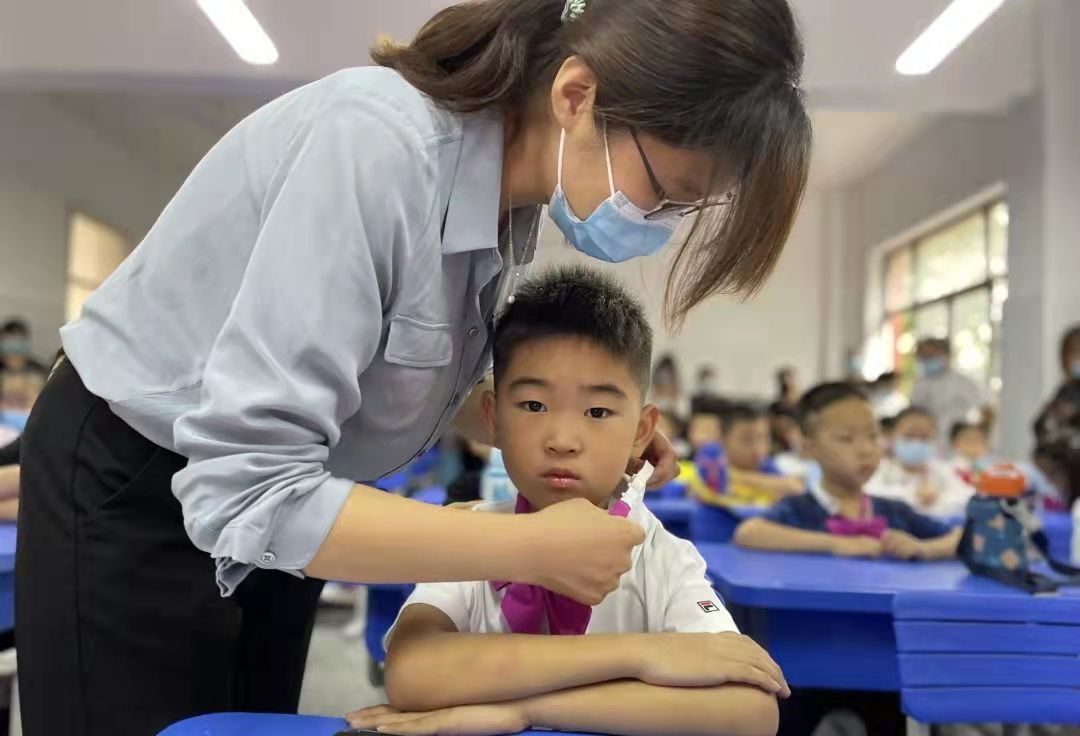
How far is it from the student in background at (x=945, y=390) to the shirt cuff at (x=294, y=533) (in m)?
5.69

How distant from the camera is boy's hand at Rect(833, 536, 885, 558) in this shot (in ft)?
6.67

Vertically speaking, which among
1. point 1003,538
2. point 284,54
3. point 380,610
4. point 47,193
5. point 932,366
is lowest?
point 380,610

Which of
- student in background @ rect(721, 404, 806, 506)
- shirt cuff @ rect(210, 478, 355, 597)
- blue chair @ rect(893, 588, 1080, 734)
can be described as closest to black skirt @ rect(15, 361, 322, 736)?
shirt cuff @ rect(210, 478, 355, 597)

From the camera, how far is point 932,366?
5.78 m

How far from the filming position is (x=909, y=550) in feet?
6.64

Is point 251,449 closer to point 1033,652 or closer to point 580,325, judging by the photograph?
point 580,325

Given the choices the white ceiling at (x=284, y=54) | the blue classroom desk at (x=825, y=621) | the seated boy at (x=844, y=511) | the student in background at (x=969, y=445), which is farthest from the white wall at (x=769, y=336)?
the blue classroom desk at (x=825, y=621)

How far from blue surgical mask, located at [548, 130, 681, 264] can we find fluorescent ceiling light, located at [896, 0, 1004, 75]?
288 centimetres

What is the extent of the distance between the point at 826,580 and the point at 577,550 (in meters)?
1.13

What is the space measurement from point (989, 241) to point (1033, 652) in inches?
258

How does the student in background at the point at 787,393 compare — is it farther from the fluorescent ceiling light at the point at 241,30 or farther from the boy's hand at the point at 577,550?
the boy's hand at the point at 577,550

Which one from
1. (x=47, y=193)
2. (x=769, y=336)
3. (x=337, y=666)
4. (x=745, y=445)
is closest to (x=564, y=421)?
(x=337, y=666)

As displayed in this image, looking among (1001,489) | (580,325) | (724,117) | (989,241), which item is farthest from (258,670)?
(989,241)

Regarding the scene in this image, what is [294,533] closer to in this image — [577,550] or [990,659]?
[577,550]
